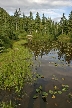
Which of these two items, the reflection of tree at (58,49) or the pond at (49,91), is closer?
the pond at (49,91)

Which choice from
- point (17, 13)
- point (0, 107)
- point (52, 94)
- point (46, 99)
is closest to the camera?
point (0, 107)

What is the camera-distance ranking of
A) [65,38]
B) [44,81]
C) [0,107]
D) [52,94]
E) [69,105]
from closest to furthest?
[0,107], [69,105], [52,94], [44,81], [65,38]

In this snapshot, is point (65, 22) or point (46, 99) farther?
point (65, 22)

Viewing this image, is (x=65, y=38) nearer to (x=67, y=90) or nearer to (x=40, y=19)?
(x=40, y=19)

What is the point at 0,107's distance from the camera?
12164mm

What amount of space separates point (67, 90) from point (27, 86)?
4.18 m

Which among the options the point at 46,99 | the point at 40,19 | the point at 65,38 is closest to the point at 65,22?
the point at 65,38

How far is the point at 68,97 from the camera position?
48.8 ft

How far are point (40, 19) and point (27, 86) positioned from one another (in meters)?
71.7

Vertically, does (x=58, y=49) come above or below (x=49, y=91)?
below

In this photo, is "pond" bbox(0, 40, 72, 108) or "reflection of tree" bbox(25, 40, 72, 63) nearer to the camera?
"pond" bbox(0, 40, 72, 108)

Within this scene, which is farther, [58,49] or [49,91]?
[58,49]

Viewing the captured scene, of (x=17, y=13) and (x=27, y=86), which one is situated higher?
(x=17, y=13)

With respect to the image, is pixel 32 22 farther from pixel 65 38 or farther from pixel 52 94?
pixel 52 94
